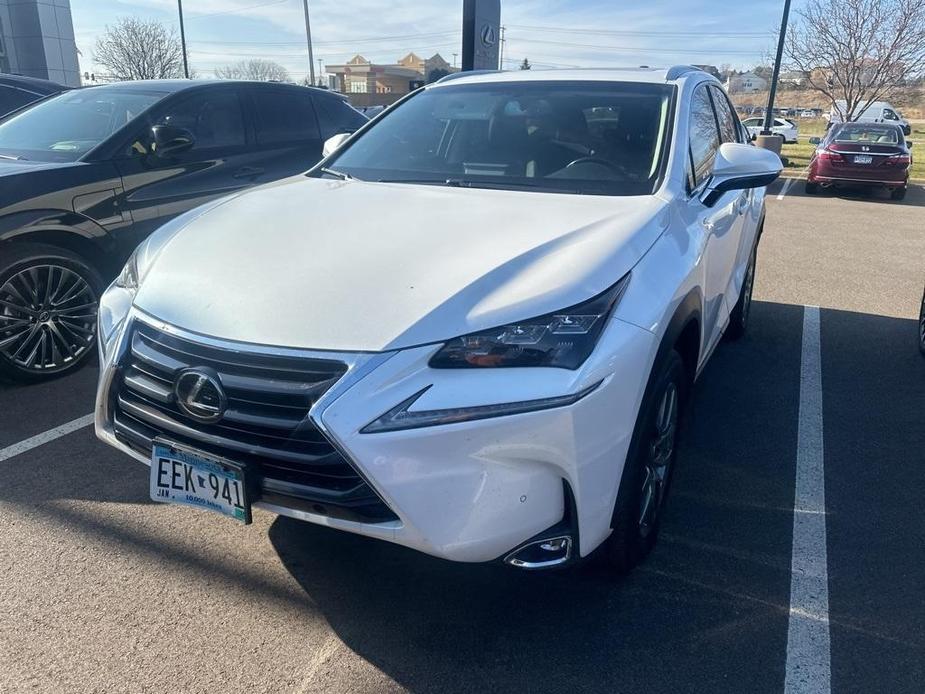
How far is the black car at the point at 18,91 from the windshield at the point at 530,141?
19.1ft

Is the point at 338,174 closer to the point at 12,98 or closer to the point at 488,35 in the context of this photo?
the point at 12,98

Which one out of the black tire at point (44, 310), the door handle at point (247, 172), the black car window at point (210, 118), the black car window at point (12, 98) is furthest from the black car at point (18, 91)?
the black tire at point (44, 310)

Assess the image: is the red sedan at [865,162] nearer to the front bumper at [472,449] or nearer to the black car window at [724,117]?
the black car window at [724,117]

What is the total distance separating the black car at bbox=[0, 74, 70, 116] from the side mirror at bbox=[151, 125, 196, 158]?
13.1 ft

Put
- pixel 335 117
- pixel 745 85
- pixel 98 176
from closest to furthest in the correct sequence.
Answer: pixel 98 176
pixel 335 117
pixel 745 85

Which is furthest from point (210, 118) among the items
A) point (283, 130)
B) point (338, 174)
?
point (338, 174)

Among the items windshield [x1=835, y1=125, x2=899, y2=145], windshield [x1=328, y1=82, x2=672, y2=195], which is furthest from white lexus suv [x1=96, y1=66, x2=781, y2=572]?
windshield [x1=835, y1=125, x2=899, y2=145]

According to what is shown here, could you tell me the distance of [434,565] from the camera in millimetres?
2771

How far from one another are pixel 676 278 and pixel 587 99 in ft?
4.42

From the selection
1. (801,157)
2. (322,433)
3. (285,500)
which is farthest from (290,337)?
(801,157)

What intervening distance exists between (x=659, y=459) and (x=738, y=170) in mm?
1349

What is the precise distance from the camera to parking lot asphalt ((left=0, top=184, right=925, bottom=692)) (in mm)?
2264

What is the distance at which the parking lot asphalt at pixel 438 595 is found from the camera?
2.26 metres

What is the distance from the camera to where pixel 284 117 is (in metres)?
5.88
